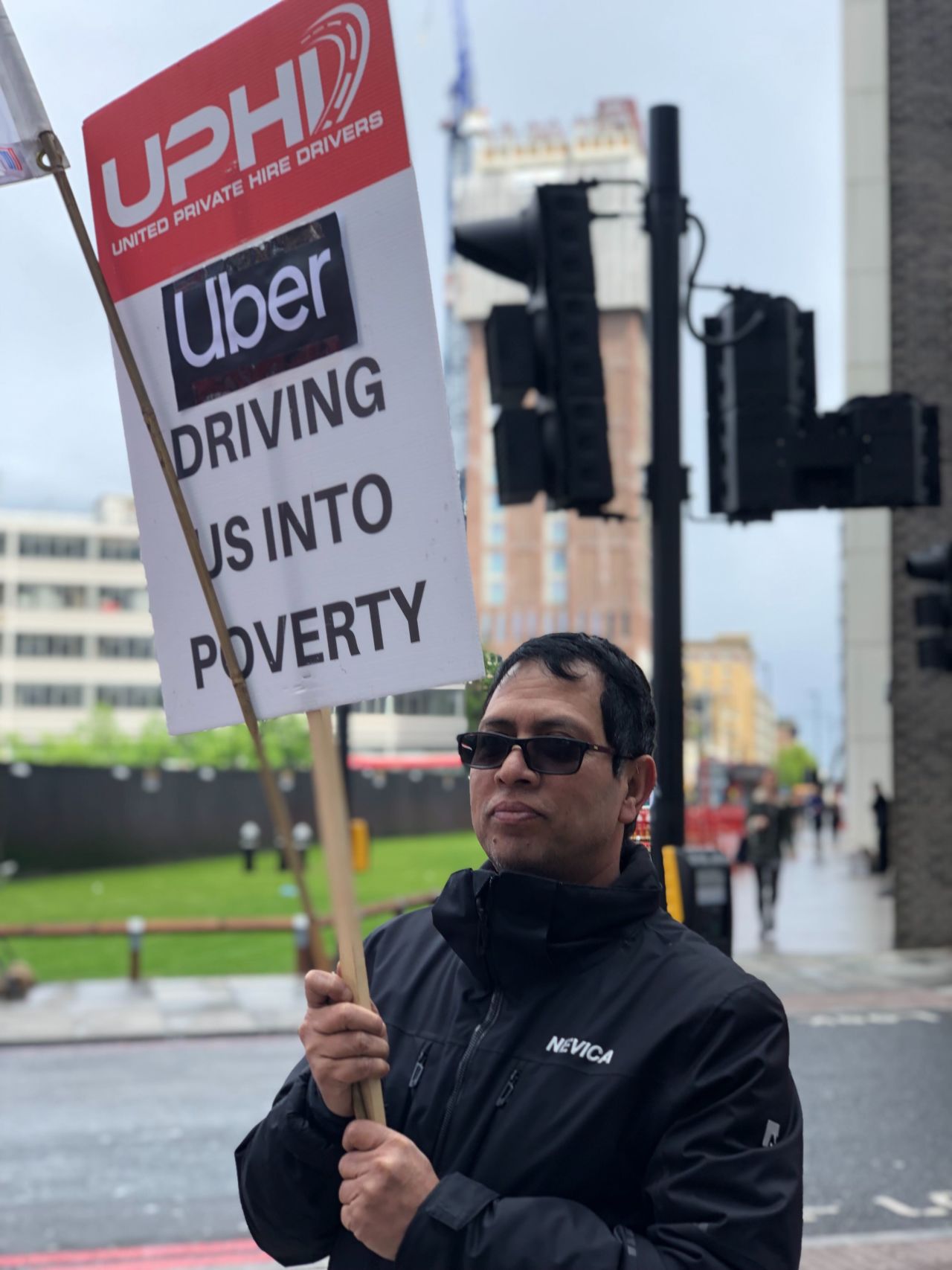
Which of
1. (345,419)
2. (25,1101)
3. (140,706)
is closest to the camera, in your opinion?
(345,419)

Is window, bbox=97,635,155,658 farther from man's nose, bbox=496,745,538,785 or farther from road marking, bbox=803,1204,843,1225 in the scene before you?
man's nose, bbox=496,745,538,785

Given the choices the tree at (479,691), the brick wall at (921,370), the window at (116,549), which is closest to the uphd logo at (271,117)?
the tree at (479,691)

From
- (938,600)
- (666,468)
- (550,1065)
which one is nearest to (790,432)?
(666,468)

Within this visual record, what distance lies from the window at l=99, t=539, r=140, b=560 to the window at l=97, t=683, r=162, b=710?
350 inches

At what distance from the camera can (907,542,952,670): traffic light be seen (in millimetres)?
10812

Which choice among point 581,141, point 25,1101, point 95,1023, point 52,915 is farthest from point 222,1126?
point 581,141

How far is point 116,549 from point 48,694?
37.5 feet

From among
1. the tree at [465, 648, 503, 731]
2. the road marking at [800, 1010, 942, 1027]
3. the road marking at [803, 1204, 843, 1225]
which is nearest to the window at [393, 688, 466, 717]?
the tree at [465, 648, 503, 731]

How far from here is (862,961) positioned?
18.4 meters

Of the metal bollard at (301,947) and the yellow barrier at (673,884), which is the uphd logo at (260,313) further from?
the metal bollard at (301,947)

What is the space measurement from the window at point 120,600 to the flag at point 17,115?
110 m

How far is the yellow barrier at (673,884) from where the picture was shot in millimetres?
5824

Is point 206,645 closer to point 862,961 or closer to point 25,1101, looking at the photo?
point 25,1101

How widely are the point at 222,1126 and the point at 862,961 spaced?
10315mm
